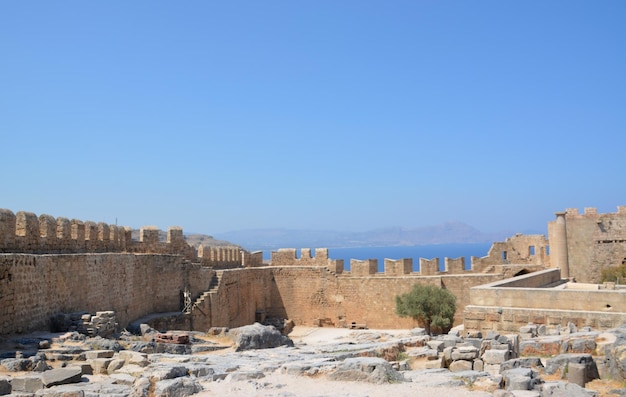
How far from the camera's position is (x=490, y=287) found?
42.2 feet

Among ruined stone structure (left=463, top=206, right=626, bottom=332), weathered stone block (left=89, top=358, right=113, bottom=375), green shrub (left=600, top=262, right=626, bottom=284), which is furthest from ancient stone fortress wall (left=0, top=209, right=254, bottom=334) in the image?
green shrub (left=600, top=262, right=626, bottom=284)

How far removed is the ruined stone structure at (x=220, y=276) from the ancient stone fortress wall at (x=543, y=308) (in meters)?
0.04

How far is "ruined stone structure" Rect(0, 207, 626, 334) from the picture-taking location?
466 inches

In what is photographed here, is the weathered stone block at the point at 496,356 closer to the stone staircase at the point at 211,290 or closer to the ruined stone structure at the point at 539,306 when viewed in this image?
the ruined stone structure at the point at 539,306

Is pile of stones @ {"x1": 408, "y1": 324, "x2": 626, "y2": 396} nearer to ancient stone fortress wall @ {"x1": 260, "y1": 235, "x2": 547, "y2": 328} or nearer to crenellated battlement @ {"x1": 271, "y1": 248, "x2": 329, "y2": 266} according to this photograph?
ancient stone fortress wall @ {"x1": 260, "y1": 235, "x2": 547, "y2": 328}

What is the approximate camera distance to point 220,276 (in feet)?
68.4

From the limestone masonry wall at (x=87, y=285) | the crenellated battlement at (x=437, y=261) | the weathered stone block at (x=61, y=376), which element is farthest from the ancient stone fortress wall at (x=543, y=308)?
the crenellated battlement at (x=437, y=261)

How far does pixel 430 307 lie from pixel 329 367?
14523 mm

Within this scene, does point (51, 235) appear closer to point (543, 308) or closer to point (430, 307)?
point (543, 308)

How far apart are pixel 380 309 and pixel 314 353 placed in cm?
1436

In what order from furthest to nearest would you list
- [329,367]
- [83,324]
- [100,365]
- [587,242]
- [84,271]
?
[587,242] → [84,271] → [83,324] → [100,365] → [329,367]

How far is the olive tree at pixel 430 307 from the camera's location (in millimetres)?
21828

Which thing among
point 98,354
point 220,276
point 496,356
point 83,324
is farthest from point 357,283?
point 98,354

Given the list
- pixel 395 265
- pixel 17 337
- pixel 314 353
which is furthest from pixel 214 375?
pixel 395 265
